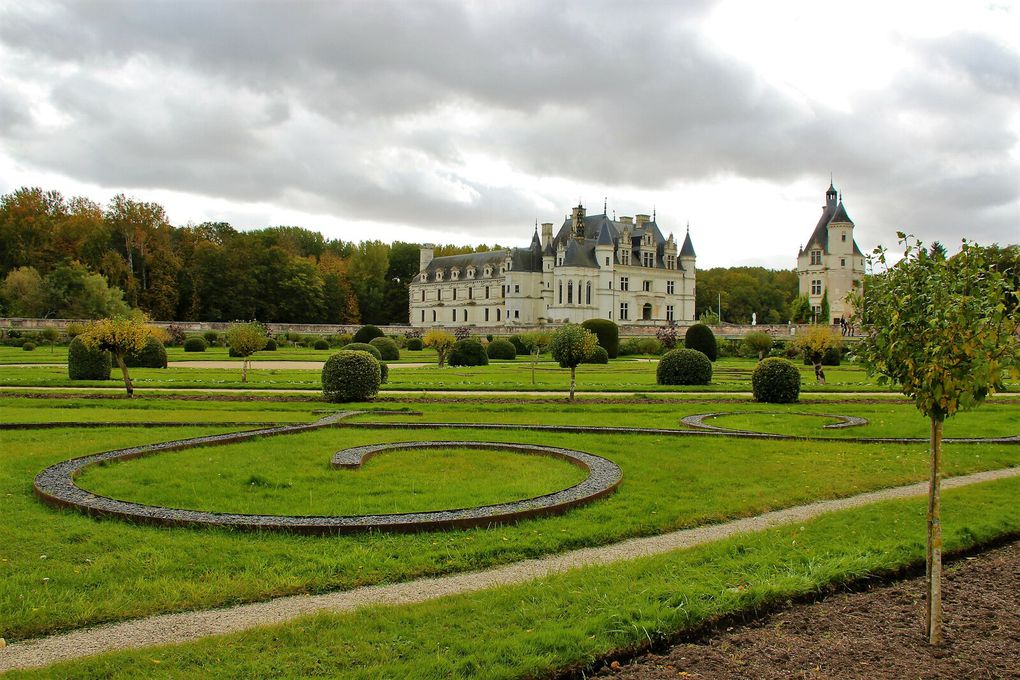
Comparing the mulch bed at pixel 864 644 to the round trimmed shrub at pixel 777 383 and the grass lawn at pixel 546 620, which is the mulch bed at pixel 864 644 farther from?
the round trimmed shrub at pixel 777 383

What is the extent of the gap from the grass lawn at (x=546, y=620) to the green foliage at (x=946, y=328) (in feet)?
5.89

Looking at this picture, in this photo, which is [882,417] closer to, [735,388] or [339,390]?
[735,388]

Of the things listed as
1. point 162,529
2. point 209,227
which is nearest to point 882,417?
point 162,529

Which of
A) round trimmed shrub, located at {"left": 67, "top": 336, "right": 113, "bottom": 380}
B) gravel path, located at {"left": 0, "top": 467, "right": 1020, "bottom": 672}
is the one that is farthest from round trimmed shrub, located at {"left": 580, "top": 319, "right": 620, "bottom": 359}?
gravel path, located at {"left": 0, "top": 467, "right": 1020, "bottom": 672}

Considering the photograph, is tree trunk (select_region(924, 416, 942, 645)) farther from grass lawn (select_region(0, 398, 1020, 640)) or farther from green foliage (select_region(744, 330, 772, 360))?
green foliage (select_region(744, 330, 772, 360))

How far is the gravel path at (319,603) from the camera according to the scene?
4.88 metres

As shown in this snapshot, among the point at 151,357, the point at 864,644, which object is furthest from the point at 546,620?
the point at 151,357

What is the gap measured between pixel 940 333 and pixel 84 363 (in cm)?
2470

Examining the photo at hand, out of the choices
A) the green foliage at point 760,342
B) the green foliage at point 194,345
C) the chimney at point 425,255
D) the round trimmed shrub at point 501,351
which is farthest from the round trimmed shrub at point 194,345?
the chimney at point 425,255

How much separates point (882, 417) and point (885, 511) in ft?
31.2

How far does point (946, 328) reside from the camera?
5.21m

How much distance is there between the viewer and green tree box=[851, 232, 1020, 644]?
5180 millimetres

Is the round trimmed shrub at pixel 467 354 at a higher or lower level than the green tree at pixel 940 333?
lower

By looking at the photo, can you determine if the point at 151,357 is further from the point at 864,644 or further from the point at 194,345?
the point at 864,644
